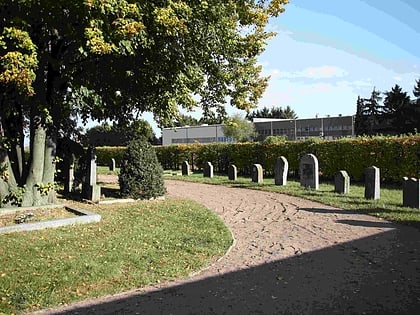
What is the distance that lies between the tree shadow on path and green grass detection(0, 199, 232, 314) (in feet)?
1.76

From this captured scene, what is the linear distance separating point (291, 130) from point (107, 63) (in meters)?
65.5

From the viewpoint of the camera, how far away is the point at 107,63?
10.7 m

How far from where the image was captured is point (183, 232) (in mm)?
8320

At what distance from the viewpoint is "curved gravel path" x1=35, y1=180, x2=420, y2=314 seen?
4.51 m

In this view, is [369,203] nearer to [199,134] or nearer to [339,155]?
[339,155]

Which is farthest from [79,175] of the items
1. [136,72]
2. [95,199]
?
[136,72]

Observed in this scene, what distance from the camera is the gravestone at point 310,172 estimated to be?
612 inches

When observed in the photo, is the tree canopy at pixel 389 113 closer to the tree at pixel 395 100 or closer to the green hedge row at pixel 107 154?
the tree at pixel 395 100

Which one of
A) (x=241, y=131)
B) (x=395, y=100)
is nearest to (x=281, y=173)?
(x=241, y=131)

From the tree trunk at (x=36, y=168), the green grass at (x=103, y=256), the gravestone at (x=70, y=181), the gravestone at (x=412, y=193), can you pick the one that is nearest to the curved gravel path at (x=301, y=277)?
the green grass at (x=103, y=256)

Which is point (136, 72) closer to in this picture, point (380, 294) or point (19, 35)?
point (19, 35)

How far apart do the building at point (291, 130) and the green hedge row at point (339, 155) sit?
140ft

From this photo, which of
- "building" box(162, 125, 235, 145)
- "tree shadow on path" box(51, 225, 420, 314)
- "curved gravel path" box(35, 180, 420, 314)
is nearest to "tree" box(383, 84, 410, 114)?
"building" box(162, 125, 235, 145)

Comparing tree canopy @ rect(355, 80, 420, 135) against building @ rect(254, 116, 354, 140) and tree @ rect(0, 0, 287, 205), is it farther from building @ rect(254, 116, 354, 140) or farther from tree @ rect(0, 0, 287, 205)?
tree @ rect(0, 0, 287, 205)
